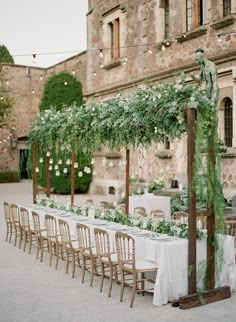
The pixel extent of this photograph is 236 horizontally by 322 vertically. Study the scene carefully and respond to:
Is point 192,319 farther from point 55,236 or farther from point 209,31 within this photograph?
point 209,31

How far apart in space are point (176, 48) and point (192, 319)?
10354mm

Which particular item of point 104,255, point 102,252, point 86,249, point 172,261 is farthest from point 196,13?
point 172,261

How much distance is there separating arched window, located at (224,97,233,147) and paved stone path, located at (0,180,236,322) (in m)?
6.56

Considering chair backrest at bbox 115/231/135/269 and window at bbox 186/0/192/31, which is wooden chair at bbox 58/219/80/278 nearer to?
chair backrest at bbox 115/231/135/269

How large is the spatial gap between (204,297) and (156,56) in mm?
10566

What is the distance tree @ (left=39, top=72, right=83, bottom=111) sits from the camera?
19906 millimetres

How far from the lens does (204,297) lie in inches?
234

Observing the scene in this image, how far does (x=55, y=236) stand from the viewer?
7953 mm

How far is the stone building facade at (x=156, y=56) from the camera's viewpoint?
12.5 m

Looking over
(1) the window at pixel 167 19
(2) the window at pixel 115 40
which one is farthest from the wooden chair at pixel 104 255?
(2) the window at pixel 115 40

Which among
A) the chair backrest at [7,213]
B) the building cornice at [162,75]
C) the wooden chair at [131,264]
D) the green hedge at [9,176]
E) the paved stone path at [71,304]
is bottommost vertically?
the paved stone path at [71,304]

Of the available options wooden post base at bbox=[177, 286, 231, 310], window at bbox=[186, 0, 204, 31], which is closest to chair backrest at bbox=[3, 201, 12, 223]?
wooden post base at bbox=[177, 286, 231, 310]

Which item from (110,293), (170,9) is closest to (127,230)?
(110,293)

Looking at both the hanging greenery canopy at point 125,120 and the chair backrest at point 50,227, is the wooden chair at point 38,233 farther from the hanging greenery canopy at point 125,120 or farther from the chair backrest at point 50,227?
the hanging greenery canopy at point 125,120
